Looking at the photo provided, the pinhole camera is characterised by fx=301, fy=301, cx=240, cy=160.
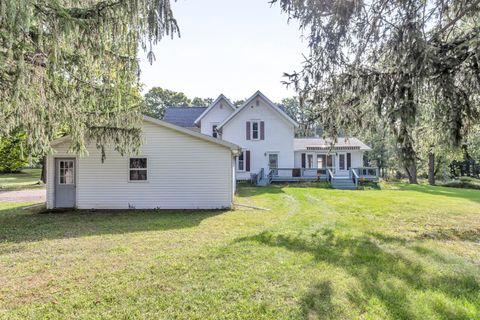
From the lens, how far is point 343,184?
2159cm

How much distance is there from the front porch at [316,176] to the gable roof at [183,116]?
9.02m

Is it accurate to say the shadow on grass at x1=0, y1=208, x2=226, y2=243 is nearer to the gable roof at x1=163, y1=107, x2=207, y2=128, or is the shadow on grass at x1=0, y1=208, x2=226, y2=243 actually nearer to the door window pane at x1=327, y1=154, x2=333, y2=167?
the gable roof at x1=163, y1=107, x2=207, y2=128

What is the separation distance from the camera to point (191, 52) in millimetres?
8164

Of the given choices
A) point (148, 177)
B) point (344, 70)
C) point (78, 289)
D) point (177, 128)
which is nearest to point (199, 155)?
point (177, 128)

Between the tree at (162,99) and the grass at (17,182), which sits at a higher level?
the tree at (162,99)

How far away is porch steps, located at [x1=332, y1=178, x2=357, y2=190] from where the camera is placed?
2122 centimetres

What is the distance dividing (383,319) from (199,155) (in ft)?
31.4

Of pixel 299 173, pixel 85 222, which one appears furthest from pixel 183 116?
pixel 85 222

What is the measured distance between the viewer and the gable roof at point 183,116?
1089 inches

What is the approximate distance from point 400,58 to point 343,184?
1700 cm

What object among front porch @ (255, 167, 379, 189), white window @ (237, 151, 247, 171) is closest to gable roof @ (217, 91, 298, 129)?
white window @ (237, 151, 247, 171)

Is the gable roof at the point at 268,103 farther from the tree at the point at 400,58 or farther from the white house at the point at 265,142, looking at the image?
the tree at the point at 400,58

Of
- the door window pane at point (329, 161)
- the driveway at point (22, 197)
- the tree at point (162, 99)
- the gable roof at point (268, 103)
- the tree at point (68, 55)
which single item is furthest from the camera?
the tree at point (162, 99)

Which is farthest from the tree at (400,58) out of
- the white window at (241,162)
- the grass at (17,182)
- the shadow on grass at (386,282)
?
the grass at (17,182)
